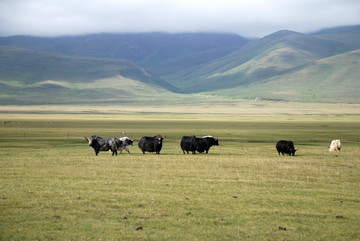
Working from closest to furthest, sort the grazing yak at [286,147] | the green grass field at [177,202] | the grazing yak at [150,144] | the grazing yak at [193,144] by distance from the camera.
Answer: the green grass field at [177,202] → the grazing yak at [150,144] → the grazing yak at [286,147] → the grazing yak at [193,144]

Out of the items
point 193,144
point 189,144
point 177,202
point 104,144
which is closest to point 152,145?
point 189,144

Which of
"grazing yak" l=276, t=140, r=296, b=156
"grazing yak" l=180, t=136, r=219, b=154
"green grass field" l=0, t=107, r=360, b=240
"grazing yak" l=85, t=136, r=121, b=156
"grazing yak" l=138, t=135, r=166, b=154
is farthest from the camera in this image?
"grazing yak" l=180, t=136, r=219, b=154

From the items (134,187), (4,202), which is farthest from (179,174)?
(4,202)

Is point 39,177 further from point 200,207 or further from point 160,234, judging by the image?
point 160,234

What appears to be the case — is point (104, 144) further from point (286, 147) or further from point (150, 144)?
point (286, 147)

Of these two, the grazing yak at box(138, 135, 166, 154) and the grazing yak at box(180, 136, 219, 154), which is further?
the grazing yak at box(180, 136, 219, 154)

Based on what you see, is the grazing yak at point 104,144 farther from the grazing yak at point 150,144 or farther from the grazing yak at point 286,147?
the grazing yak at point 286,147

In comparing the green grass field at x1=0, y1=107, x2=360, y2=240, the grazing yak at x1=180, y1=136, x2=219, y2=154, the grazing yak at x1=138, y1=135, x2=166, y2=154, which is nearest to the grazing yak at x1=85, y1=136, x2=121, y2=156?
the grazing yak at x1=138, y1=135, x2=166, y2=154

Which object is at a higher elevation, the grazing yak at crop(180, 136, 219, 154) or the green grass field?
the grazing yak at crop(180, 136, 219, 154)

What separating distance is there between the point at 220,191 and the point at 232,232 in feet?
17.6

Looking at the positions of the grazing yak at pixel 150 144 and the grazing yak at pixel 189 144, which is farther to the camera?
the grazing yak at pixel 189 144

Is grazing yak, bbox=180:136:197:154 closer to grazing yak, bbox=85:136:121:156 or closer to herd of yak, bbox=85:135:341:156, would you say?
herd of yak, bbox=85:135:341:156

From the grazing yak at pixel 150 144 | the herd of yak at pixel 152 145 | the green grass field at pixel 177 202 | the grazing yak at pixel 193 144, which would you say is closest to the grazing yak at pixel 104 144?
the herd of yak at pixel 152 145

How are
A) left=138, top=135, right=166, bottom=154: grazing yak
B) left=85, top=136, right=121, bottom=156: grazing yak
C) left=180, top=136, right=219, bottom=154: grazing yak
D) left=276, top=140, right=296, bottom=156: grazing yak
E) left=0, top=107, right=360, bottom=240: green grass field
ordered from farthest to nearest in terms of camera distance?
left=180, top=136, right=219, bottom=154: grazing yak < left=276, top=140, right=296, bottom=156: grazing yak < left=138, top=135, right=166, bottom=154: grazing yak < left=85, top=136, right=121, bottom=156: grazing yak < left=0, top=107, right=360, bottom=240: green grass field
